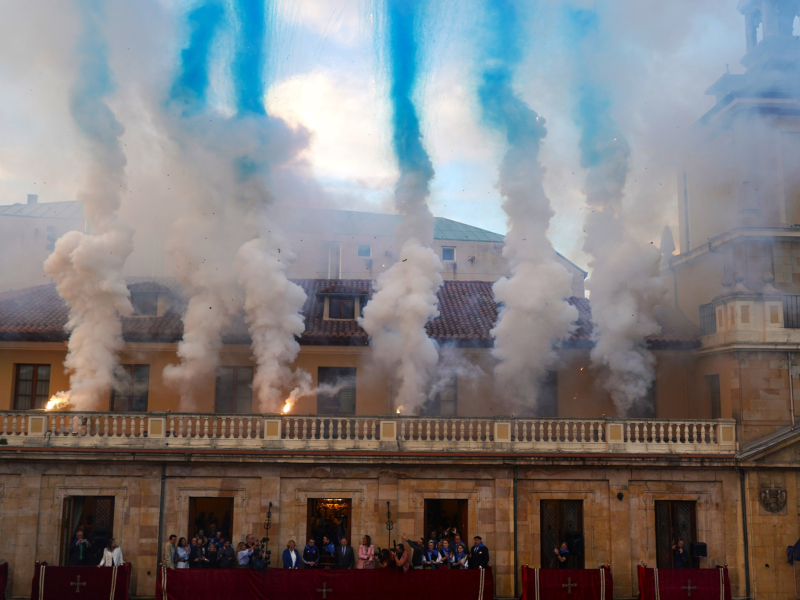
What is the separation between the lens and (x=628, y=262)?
77.8 ft

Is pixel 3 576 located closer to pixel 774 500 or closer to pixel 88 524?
pixel 88 524

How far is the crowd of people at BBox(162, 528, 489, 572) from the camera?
59.1ft

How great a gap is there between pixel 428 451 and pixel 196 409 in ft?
29.9

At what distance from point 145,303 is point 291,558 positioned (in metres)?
12.3

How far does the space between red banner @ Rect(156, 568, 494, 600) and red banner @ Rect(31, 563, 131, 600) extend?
142 cm

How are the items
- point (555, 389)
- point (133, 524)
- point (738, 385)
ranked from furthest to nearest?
point (555, 389) < point (738, 385) < point (133, 524)

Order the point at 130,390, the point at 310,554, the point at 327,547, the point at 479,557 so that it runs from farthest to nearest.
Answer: the point at 130,390, the point at 327,547, the point at 310,554, the point at 479,557

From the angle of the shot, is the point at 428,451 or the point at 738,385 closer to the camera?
the point at 428,451

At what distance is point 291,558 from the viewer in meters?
17.9

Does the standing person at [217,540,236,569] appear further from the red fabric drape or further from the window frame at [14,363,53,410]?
the window frame at [14,363,53,410]

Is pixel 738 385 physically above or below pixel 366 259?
below

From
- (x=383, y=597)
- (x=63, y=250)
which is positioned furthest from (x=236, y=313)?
(x=383, y=597)

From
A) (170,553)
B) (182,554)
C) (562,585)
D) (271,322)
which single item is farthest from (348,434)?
(562,585)

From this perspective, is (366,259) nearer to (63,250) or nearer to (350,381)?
(350,381)
